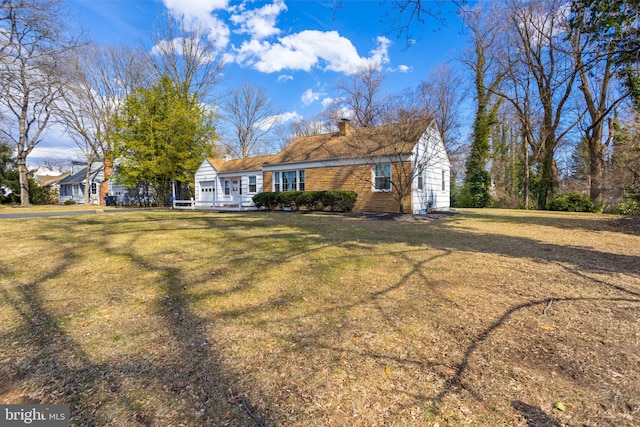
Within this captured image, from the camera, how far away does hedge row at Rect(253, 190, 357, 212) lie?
15.5 metres

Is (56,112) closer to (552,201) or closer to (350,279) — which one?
(350,279)

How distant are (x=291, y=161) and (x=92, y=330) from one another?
16.1 meters

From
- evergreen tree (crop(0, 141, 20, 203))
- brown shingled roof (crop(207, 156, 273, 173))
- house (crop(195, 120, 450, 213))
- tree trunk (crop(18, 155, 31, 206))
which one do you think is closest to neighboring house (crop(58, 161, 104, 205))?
evergreen tree (crop(0, 141, 20, 203))

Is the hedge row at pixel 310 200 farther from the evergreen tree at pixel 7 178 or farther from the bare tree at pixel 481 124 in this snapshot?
the evergreen tree at pixel 7 178

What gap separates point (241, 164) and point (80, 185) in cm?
2830

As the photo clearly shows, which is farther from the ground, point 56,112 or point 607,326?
point 56,112

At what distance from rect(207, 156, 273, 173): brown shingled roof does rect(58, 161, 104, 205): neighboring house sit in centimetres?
1819

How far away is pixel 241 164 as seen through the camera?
72.6 ft

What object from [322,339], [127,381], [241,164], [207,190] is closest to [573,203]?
[241,164]

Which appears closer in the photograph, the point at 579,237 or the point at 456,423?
the point at 456,423

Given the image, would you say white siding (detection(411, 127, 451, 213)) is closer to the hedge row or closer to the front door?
the hedge row

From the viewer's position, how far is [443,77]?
31234 millimetres

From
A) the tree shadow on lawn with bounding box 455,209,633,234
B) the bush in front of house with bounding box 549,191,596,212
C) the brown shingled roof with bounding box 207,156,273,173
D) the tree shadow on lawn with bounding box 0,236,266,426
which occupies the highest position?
the brown shingled roof with bounding box 207,156,273,173

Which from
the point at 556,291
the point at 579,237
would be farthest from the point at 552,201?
the point at 556,291
